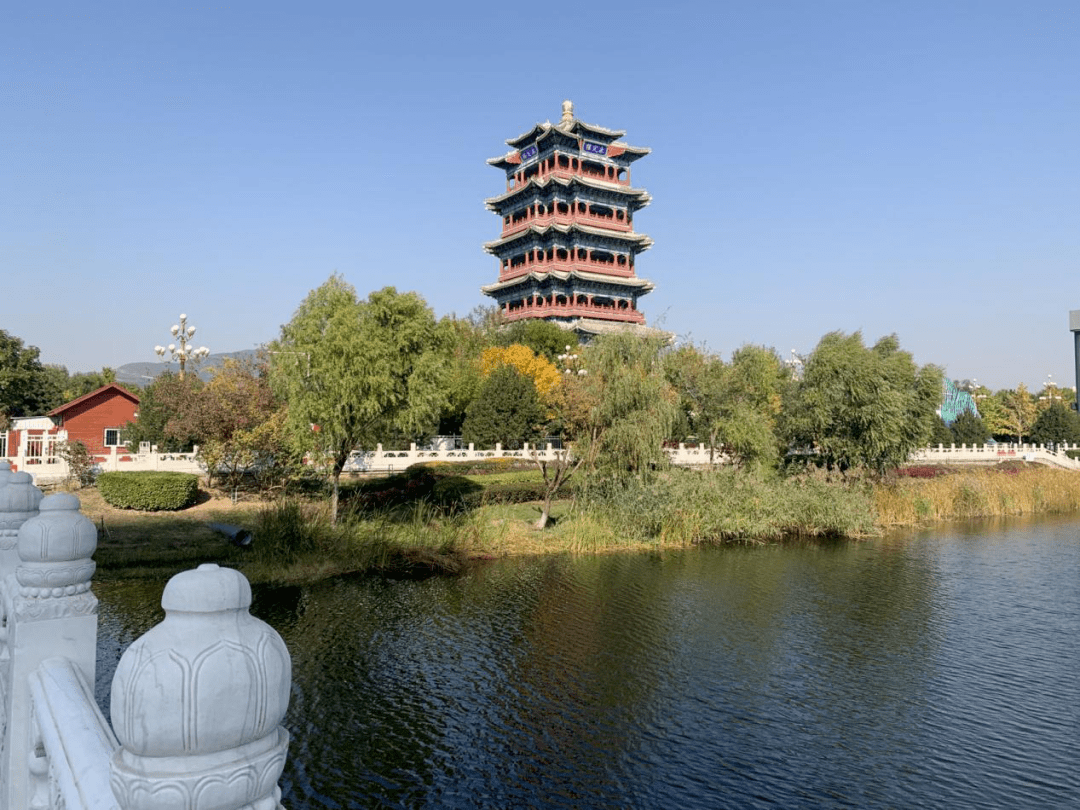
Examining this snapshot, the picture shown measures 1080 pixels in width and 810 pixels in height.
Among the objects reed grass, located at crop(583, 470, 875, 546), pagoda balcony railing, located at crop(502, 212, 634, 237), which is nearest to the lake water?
reed grass, located at crop(583, 470, 875, 546)

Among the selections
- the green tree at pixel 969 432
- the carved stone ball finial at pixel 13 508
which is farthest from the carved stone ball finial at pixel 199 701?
the green tree at pixel 969 432

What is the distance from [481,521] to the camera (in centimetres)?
2208

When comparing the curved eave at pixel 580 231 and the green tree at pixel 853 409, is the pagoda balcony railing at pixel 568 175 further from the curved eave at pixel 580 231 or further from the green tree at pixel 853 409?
the green tree at pixel 853 409

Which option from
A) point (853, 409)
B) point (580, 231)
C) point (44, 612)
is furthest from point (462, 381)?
point (44, 612)

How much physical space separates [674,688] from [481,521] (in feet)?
36.5

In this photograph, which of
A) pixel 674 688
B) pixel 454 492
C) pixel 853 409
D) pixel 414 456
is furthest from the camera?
pixel 414 456

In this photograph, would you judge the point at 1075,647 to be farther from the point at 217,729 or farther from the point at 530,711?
the point at 217,729

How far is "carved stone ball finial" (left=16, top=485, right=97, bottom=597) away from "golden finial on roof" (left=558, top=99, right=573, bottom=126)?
72011mm

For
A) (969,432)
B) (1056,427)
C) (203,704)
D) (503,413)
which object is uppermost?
(1056,427)

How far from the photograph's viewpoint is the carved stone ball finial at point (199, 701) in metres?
1.54

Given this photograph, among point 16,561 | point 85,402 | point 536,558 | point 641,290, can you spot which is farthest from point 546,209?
point 16,561

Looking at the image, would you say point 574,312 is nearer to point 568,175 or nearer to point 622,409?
point 568,175

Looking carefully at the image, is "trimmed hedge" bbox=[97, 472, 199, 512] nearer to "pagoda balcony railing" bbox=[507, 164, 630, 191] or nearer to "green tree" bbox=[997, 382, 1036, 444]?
"pagoda balcony railing" bbox=[507, 164, 630, 191]

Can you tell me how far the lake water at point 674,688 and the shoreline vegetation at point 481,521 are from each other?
5.13 feet
